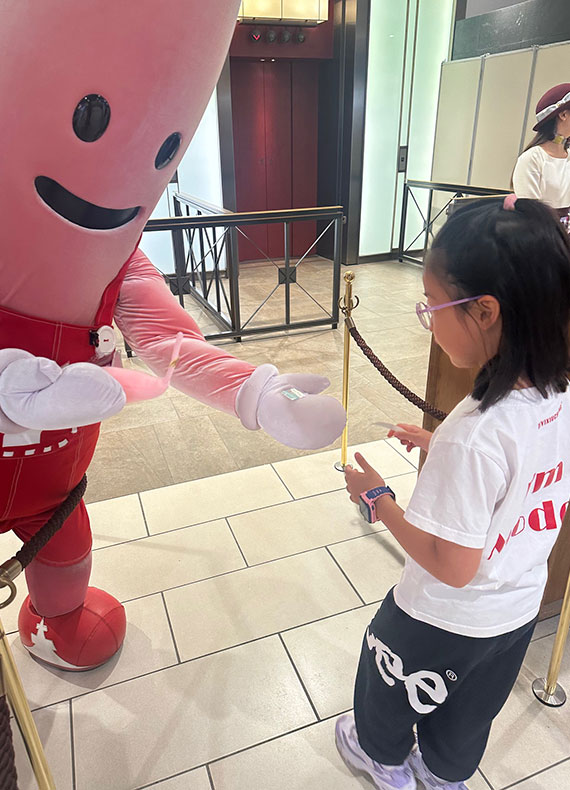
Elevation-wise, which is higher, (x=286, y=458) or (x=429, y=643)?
(x=429, y=643)

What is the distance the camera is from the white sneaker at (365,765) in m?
1.36

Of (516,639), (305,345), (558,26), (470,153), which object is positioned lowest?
(305,345)

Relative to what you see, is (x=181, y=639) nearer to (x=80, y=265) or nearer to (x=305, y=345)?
(x=80, y=265)

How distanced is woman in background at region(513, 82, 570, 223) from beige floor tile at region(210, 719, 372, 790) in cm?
Answer: 311

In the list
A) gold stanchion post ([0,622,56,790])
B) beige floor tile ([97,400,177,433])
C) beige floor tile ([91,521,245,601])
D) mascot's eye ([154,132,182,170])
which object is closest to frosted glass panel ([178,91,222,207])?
beige floor tile ([97,400,177,433])

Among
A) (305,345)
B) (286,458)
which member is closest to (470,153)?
(305,345)

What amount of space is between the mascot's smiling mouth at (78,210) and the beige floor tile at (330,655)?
1.42 m

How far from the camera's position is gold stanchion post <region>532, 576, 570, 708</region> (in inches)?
62.5

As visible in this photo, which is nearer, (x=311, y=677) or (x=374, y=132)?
(x=311, y=677)

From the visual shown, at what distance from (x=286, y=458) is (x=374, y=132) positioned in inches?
200

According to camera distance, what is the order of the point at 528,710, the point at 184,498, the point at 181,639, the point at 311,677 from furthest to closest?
1. the point at 184,498
2. the point at 181,639
3. the point at 311,677
4. the point at 528,710

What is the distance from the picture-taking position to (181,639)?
6.04 feet

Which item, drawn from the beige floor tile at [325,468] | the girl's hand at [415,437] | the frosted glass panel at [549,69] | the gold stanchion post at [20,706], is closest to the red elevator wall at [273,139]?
the frosted glass panel at [549,69]

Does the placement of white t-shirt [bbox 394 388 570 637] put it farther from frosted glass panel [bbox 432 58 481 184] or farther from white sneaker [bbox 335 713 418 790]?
frosted glass panel [bbox 432 58 481 184]
